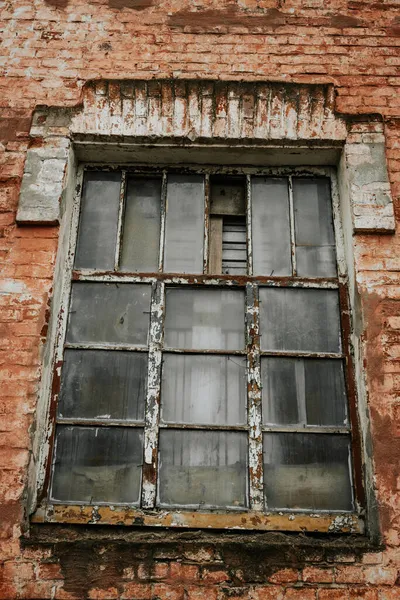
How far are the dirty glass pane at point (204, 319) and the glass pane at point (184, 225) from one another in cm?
18

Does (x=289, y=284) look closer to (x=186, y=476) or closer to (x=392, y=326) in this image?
(x=392, y=326)

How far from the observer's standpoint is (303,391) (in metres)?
3.31

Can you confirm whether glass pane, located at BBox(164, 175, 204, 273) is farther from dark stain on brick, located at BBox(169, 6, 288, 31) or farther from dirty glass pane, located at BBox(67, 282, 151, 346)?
dark stain on brick, located at BBox(169, 6, 288, 31)

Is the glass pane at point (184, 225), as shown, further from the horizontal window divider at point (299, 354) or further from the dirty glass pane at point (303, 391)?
the dirty glass pane at point (303, 391)

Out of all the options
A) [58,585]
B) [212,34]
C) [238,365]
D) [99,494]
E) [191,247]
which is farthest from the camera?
[212,34]

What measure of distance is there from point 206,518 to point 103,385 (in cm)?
89

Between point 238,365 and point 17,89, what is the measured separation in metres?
2.25

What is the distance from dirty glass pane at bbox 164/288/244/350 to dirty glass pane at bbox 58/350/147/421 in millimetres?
248

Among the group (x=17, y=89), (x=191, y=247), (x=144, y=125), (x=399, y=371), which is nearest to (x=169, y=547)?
(x=399, y=371)

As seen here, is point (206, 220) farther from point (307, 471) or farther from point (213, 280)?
point (307, 471)

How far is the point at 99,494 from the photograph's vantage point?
311 centimetres

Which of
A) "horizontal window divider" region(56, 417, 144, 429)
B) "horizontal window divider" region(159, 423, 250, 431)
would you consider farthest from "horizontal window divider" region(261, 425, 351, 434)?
"horizontal window divider" region(56, 417, 144, 429)

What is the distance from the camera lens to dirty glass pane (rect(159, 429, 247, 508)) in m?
3.11

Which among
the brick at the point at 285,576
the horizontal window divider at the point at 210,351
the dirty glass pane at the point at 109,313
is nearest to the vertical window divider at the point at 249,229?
the horizontal window divider at the point at 210,351
